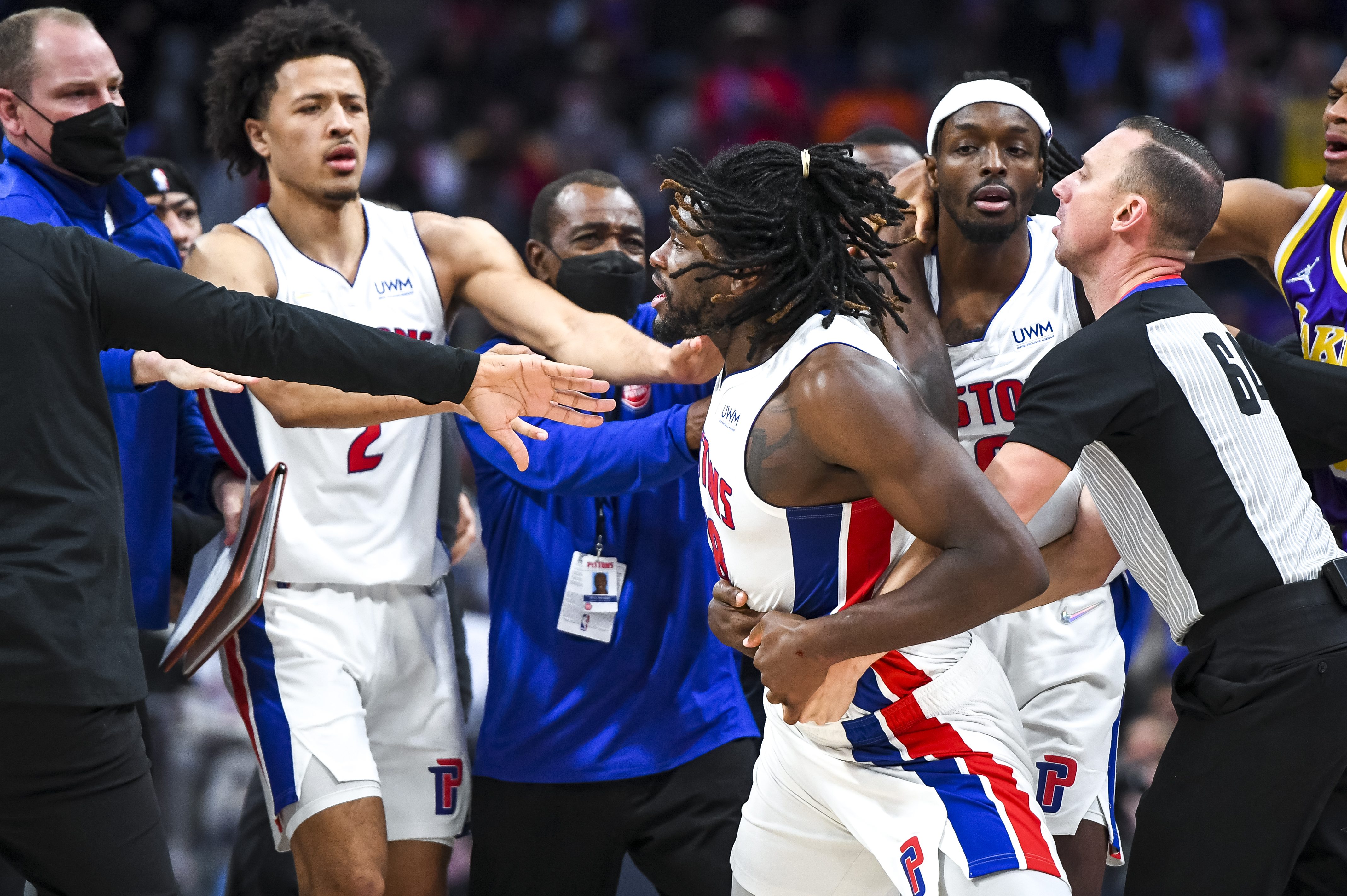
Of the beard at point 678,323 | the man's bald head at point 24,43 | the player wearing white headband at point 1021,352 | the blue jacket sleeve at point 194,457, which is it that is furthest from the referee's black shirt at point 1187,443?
the man's bald head at point 24,43

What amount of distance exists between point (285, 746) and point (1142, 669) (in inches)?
156

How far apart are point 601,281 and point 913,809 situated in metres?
2.14

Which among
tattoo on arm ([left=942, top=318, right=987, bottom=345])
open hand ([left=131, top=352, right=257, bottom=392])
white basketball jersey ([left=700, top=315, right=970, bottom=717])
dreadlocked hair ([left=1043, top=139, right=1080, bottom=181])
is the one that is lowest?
white basketball jersey ([left=700, top=315, right=970, bottom=717])

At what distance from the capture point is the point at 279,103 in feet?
14.1

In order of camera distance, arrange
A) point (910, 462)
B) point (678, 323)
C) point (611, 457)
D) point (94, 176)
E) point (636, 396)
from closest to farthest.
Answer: point (910, 462) < point (678, 323) < point (611, 457) < point (94, 176) < point (636, 396)

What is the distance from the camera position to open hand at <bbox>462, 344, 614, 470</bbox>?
10.5ft

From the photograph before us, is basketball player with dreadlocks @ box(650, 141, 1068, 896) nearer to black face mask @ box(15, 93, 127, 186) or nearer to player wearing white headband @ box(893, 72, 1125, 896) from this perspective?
player wearing white headband @ box(893, 72, 1125, 896)

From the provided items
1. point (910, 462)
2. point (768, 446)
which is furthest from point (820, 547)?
point (910, 462)

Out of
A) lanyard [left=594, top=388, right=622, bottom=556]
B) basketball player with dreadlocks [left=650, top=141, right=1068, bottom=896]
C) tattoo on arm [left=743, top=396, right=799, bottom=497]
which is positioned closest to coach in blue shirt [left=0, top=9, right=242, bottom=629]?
lanyard [left=594, top=388, right=622, bottom=556]

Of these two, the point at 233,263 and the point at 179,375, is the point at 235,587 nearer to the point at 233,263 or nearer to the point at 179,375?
the point at 179,375

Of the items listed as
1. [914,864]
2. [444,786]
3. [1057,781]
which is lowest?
[444,786]

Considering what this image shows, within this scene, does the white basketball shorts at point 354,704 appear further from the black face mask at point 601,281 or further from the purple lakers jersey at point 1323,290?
the purple lakers jersey at point 1323,290

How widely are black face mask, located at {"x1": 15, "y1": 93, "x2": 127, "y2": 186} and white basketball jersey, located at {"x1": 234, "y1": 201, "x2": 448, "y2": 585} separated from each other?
419 mm

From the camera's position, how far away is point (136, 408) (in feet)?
13.3
